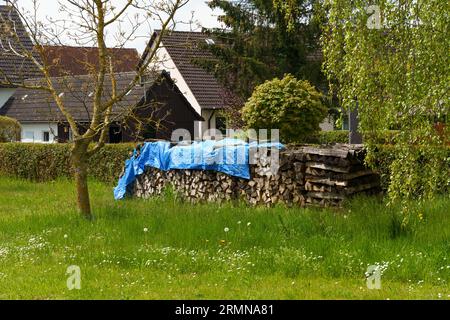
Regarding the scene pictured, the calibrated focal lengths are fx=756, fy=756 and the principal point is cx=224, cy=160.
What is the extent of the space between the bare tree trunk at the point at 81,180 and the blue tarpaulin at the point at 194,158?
8.89 feet

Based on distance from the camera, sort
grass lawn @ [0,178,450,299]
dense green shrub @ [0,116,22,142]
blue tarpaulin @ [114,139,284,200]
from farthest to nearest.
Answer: dense green shrub @ [0,116,22,142] < blue tarpaulin @ [114,139,284,200] < grass lawn @ [0,178,450,299]

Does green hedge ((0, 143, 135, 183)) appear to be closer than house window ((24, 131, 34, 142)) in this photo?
Yes

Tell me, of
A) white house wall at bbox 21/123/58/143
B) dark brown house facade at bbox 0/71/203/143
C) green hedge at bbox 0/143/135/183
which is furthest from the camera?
white house wall at bbox 21/123/58/143

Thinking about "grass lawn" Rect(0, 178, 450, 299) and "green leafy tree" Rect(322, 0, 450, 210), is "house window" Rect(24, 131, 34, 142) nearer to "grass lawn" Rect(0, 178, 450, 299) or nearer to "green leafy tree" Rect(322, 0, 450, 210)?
"grass lawn" Rect(0, 178, 450, 299)

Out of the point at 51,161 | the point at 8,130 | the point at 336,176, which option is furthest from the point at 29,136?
the point at 336,176

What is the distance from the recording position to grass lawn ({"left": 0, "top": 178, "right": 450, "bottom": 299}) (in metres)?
8.00

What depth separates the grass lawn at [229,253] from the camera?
800 cm

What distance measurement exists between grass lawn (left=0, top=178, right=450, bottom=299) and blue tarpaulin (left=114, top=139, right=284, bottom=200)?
5.05 ft

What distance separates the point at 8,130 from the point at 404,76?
20884 mm

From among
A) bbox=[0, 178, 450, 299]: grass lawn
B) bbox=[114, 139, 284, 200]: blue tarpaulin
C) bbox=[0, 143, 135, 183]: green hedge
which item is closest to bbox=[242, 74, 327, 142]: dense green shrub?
bbox=[114, 139, 284, 200]: blue tarpaulin

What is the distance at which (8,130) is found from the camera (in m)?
27.1

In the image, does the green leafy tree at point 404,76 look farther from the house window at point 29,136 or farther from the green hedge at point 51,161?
the house window at point 29,136

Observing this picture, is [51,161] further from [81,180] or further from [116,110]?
[81,180]

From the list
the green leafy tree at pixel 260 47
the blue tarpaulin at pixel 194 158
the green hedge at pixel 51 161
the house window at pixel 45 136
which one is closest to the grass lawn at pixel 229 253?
the blue tarpaulin at pixel 194 158
